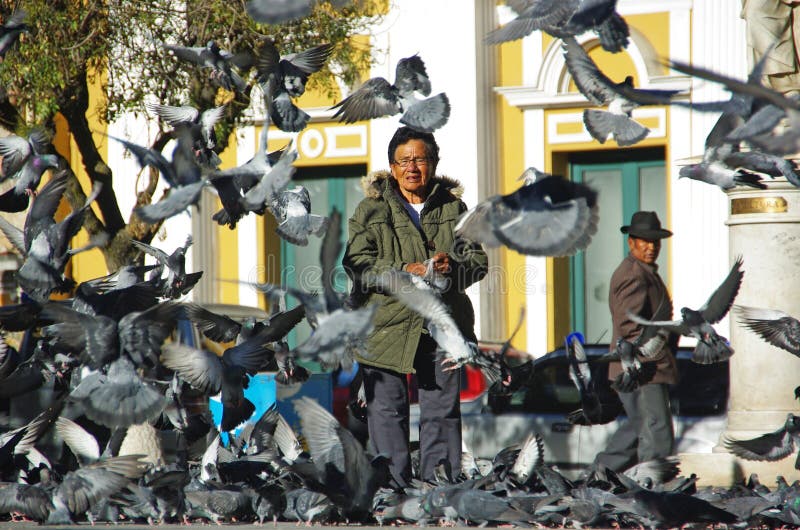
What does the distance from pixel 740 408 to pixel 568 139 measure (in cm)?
642

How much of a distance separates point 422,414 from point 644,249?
1995 mm

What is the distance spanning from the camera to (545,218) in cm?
475

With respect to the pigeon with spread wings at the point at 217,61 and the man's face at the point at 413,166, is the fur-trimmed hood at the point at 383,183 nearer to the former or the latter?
the man's face at the point at 413,166

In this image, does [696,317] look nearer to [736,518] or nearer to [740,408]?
[736,518]

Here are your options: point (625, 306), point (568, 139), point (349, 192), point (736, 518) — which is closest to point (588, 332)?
point (568, 139)

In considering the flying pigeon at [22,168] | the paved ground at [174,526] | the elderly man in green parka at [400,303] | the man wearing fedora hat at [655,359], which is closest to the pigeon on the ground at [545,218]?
the elderly man in green parka at [400,303]

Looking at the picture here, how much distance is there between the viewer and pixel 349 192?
15.1m

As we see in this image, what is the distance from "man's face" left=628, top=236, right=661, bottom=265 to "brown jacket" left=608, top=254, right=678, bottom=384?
6 cm

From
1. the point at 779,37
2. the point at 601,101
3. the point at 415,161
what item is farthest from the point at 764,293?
the point at 415,161

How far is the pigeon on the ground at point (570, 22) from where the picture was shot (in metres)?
5.09

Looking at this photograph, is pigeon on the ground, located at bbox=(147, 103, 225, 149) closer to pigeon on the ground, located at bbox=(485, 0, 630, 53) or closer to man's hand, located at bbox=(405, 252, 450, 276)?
man's hand, located at bbox=(405, 252, 450, 276)

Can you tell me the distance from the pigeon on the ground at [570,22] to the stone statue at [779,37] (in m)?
2.38

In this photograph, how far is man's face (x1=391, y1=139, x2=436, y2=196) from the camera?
5.75 metres

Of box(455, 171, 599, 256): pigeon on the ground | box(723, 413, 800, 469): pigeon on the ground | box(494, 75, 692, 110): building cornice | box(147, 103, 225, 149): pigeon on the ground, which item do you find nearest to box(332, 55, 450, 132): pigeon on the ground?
box(147, 103, 225, 149): pigeon on the ground
